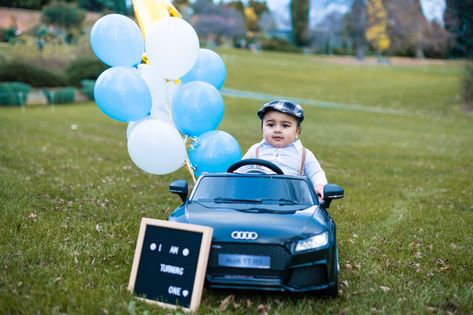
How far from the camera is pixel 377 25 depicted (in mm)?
64500

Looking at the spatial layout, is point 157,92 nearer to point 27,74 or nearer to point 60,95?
point 60,95

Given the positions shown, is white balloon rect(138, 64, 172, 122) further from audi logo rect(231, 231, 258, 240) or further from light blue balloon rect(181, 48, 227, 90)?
audi logo rect(231, 231, 258, 240)

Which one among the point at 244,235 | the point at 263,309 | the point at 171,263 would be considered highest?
the point at 244,235

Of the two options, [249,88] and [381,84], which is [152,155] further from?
[381,84]

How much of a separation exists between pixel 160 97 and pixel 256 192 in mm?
2428

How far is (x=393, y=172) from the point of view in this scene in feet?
39.4

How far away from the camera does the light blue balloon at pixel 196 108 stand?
20.5 ft

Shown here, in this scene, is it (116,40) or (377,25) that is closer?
(116,40)

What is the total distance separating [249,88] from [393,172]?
105ft

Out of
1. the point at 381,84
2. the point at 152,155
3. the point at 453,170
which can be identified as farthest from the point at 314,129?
the point at 381,84

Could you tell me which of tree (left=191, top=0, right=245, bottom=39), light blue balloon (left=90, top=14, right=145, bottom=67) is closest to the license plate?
light blue balloon (left=90, top=14, right=145, bottom=67)

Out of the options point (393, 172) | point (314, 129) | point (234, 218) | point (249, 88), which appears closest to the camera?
point (234, 218)

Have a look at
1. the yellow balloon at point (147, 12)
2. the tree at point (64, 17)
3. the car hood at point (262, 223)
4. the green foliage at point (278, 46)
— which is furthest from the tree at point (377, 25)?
the car hood at point (262, 223)

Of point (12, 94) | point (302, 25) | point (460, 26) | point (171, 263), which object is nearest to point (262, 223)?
point (171, 263)
